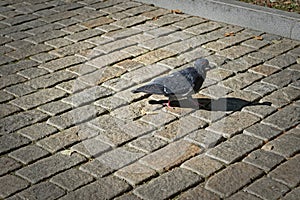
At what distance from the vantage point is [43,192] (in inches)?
169

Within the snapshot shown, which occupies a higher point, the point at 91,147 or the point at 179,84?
the point at 179,84

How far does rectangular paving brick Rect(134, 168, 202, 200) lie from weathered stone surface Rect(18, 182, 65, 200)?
59 cm

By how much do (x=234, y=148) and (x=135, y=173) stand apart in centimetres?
91

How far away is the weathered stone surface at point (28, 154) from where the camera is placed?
470 centimetres

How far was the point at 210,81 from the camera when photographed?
600 centimetres

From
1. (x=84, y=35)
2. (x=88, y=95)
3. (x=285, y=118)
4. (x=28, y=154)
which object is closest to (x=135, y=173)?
(x=28, y=154)

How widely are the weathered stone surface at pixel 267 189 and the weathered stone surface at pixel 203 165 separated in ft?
1.15

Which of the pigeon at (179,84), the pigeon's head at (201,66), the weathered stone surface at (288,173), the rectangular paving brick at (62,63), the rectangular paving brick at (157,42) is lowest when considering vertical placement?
the weathered stone surface at (288,173)

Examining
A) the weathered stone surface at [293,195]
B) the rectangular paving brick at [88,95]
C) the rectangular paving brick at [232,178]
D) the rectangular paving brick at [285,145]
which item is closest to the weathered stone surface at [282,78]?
the rectangular paving brick at [285,145]

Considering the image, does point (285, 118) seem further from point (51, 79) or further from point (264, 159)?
point (51, 79)

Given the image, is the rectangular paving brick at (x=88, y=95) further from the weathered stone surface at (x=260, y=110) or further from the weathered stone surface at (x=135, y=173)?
the weathered stone surface at (x=260, y=110)

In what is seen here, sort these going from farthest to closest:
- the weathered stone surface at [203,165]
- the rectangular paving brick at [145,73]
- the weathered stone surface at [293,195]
Answer: the rectangular paving brick at [145,73] → the weathered stone surface at [203,165] → the weathered stone surface at [293,195]

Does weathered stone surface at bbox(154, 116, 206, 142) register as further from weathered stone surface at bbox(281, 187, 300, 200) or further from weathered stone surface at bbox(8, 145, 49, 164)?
weathered stone surface at bbox(281, 187, 300, 200)

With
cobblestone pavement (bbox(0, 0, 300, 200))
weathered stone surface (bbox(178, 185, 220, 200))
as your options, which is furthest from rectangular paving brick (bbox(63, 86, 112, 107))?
weathered stone surface (bbox(178, 185, 220, 200))
